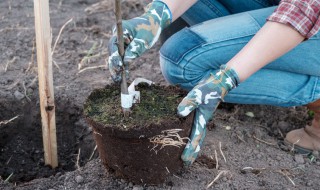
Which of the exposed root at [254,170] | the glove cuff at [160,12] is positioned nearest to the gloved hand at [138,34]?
the glove cuff at [160,12]

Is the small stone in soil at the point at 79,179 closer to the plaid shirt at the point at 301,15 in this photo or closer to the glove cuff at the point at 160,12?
the glove cuff at the point at 160,12

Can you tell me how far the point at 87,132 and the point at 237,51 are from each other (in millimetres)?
765

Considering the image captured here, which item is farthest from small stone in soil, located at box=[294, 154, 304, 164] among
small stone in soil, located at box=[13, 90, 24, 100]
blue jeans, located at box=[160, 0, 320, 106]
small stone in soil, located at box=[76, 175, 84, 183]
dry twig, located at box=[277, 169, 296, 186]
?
small stone in soil, located at box=[13, 90, 24, 100]

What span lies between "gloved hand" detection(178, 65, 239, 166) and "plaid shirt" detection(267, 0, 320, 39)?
0.79 feet

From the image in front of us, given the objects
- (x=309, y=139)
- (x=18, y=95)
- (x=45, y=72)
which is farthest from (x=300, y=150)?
(x=18, y=95)

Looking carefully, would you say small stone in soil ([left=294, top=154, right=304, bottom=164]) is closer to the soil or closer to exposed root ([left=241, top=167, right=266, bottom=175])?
the soil

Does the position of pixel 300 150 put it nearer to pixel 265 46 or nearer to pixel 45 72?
pixel 265 46

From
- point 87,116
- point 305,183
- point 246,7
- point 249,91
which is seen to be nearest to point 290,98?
point 249,91

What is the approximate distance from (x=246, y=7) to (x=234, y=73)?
65 cm

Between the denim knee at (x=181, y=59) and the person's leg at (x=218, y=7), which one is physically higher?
the person's leg at (x=218, y=7)

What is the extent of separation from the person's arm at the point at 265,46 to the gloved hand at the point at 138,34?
0.31 meters

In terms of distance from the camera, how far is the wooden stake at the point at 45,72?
66.2 inches

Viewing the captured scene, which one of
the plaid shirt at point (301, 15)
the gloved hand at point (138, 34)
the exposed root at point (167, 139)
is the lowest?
the exposed root at point (167, 139)

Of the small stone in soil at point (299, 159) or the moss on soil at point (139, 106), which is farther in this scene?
the small stone in soil at point (299, 159)
